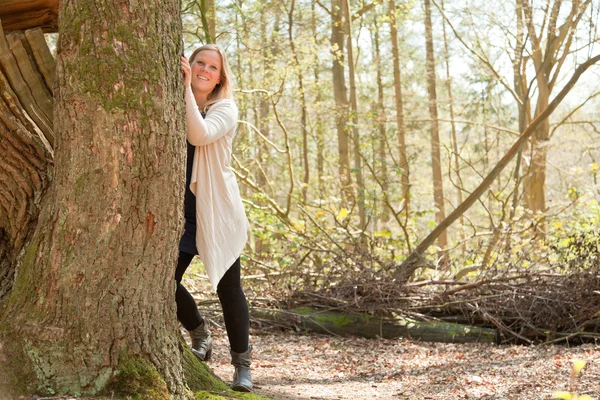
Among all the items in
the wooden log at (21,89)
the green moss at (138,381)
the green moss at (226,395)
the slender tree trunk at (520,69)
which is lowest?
the green moss at (226,395)

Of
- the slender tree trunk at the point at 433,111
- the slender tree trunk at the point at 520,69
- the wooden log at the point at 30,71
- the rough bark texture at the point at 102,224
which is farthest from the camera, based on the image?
the slender tree trunk at the point at 433,111

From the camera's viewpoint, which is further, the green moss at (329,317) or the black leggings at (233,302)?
the green moss at (329,317)

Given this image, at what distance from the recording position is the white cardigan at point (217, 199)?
11.1 ft

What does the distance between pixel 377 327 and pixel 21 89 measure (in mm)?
4361

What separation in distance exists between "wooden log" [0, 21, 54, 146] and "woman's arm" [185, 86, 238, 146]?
26.7 inches

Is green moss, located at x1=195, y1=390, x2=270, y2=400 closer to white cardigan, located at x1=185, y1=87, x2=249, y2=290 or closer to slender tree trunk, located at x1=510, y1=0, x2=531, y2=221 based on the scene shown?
white cardigan, located at x1=185, y1=87, x2=249, y2=290

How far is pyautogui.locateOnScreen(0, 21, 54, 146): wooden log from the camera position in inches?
122

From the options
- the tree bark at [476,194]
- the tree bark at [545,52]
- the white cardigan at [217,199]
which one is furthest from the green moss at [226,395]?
the tree bark at [545,52]

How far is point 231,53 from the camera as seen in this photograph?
15180 millimetres

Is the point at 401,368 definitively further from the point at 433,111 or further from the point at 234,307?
the point at 433,111

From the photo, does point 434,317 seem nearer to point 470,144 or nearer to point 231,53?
point 231,53

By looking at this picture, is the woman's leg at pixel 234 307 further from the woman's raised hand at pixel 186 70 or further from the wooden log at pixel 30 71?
the wooden log at pixel 30 71

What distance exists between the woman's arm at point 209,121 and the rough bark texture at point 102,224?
0.89ft

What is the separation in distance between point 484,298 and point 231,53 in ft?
34.2
